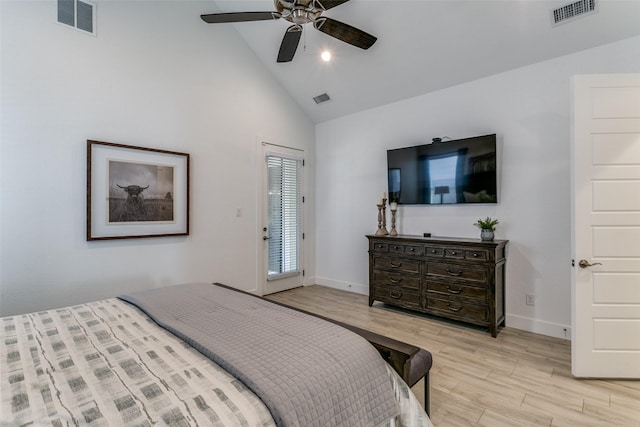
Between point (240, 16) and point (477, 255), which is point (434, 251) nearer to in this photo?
point (477, 255)

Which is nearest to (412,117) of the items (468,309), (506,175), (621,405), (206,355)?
(506,175)

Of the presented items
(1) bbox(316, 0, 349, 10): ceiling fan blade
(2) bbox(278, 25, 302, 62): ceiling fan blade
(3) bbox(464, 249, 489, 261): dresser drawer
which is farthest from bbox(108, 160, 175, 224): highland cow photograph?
(3) bbox(464, 249, 489, 261): dresser drawer

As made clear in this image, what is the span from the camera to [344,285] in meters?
4.80

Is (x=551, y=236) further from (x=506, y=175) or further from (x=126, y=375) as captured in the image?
(x=126, y=375)

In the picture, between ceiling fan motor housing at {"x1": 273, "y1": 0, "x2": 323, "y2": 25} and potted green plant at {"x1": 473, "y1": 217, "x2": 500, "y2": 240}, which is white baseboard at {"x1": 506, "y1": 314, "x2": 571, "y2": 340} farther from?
ceiling fan motor housing at {"x1": 273, "y1": 0, "x2": 323, "y2": 25}

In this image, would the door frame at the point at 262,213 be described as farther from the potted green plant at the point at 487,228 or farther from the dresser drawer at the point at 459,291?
the potted green plant at the point at 487,228

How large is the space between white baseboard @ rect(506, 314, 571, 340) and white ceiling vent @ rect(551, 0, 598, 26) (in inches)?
112

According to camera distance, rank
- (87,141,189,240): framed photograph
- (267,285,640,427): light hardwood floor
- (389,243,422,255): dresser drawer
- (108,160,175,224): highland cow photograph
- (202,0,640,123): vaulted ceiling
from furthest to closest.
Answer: (389,243,422,255): dresser drawer, (108,160,175,224): highland cow photograph, (87,141,189,240): framed photograph, (202,0,640,123): vaulted ceiling, (267,285,640,427): light hardwood floor

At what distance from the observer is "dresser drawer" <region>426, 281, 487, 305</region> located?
3074 mm

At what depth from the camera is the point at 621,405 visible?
1941 millimetres

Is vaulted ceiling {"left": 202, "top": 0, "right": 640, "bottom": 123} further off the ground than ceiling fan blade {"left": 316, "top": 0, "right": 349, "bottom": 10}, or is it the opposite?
vaulted ceiling {"left": 202, "top": 0, "right": 640, "bottom": 123}

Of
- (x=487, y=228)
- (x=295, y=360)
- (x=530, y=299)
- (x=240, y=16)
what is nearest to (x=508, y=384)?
(x=530, y=299)

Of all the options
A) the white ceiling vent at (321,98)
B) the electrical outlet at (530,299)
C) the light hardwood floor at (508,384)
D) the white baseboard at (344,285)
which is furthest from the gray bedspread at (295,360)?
the white ceiling vent at (321,98)

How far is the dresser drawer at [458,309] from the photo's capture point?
3.07 metres
